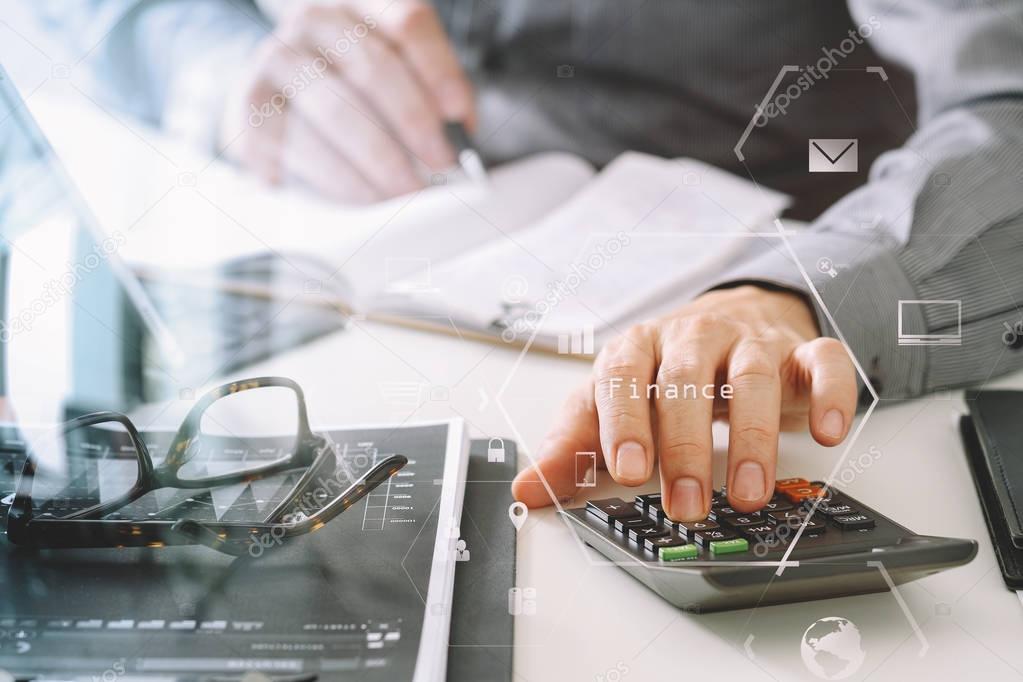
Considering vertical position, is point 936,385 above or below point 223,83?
below

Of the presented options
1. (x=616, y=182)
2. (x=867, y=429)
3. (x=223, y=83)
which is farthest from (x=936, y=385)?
(x=223, y=83)

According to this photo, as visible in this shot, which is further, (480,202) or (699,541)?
(480,202)

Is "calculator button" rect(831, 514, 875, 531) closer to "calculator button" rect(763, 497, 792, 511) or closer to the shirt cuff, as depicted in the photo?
"calculator button" rect(763, 497, 792, 511)

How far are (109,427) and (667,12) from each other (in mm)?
511

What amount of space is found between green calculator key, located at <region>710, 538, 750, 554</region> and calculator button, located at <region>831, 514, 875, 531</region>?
4cm

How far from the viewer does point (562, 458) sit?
0.36m

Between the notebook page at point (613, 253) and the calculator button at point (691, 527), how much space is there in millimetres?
187

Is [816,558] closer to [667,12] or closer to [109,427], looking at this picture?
[109,427]

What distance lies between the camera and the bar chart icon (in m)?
0.46

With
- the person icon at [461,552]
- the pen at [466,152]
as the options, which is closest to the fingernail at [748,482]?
the person icon at [461,552]

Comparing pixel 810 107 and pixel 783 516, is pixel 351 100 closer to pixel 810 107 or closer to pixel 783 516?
pixel 810 107

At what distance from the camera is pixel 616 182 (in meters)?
0.62

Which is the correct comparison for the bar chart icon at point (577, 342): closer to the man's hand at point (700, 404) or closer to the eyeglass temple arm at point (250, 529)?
the man's hand at point (700, 404)

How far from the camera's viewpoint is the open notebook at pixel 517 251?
19.3 inches
